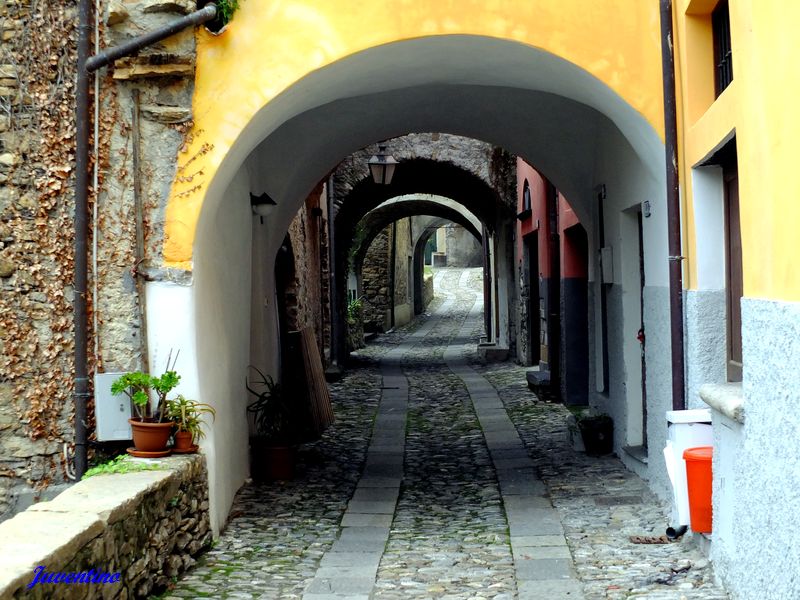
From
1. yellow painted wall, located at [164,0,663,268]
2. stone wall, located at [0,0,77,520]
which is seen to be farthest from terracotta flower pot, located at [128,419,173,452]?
yellow painted wall, located at [164,0,663,268]

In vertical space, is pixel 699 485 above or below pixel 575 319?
below

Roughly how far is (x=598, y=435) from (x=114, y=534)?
488cm

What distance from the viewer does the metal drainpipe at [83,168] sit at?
17.5 ft

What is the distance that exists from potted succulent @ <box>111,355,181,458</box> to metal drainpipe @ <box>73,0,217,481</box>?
9.7 inches

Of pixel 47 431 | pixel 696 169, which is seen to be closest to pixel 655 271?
pixel 696 169

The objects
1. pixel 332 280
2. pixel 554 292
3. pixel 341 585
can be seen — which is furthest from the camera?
pixel 332 280

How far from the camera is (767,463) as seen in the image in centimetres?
362

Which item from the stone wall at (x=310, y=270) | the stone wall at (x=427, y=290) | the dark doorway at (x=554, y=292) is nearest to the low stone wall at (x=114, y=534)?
the stone wall at (x=310, y=270)

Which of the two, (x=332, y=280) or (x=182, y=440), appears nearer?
(x=182, y=440)

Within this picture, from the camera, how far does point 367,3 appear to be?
18.3ft

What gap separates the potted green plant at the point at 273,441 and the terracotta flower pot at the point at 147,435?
6.97 feet

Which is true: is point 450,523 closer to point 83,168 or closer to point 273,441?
point 273,441

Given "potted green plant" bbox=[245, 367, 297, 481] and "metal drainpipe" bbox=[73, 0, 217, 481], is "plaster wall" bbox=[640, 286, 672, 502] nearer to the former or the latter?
"potted green plant" bbox=[245, 367, 297, 481]

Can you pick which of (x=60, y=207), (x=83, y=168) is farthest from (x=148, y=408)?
(x=83, y=168)
